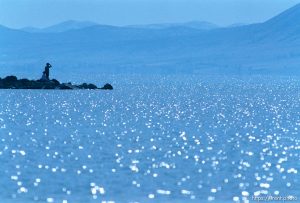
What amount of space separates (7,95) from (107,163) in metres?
77.7

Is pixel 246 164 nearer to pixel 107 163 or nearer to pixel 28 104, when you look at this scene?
pixel 107 163

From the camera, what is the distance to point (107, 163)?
51.1 m

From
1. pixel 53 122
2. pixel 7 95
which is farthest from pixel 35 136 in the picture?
pixel 7 95

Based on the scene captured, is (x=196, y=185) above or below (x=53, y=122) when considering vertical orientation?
below

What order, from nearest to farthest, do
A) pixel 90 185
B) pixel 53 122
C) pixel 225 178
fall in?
pixel 90 185, pixel 225 178, pixel 53 122

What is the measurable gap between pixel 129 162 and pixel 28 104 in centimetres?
5714

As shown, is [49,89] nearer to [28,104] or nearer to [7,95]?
[7,95]

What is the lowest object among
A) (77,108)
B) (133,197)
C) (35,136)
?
(133,197)

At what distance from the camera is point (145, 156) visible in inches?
2156

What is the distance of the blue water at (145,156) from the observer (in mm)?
42094

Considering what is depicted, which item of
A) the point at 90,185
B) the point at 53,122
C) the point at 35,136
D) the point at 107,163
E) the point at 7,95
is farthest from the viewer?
the point at 7,95

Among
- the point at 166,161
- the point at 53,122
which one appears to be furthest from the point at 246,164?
the point at 53,122

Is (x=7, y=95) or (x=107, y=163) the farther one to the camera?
(x=7, y=95)

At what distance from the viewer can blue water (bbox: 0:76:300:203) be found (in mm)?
42094
